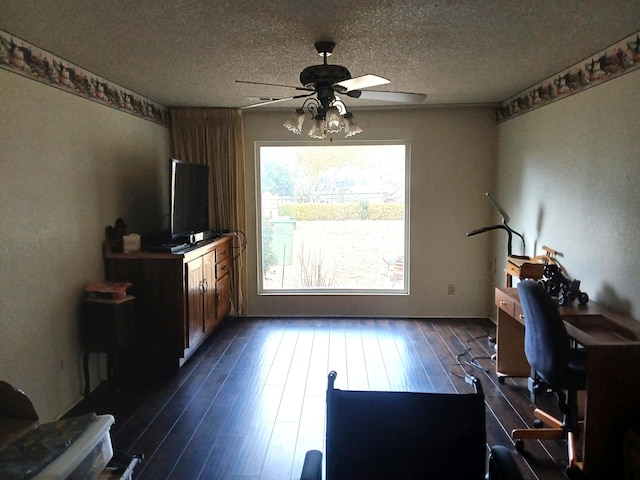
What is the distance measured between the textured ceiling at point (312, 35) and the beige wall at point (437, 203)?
124 cm

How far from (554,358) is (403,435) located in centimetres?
122

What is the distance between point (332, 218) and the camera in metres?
5.29

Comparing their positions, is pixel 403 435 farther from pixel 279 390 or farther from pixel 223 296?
pixel 223 296

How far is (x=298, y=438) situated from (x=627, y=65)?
3.09 metres

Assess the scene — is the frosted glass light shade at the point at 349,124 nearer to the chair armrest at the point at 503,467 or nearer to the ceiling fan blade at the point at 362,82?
the ceiling fan blade at the point at 362,82

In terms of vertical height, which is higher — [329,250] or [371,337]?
[329,250]

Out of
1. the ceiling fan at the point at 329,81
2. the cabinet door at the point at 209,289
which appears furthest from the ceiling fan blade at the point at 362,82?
the cabinet door at the point at 209,289

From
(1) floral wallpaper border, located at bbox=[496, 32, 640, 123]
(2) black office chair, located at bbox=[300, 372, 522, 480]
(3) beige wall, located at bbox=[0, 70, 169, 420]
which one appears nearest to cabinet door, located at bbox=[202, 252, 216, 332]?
(3) beige wall, located at bbox=[0, 70, 169, 420]

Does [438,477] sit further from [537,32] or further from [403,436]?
[537,32]

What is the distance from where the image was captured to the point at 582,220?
10.5 ft

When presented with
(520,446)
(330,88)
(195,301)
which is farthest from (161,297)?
(520,446)

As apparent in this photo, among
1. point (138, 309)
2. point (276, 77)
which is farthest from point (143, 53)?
point (138, 309)

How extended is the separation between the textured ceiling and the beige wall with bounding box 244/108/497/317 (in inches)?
48.7

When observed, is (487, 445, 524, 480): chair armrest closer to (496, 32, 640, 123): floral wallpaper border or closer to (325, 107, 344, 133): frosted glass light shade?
(325, 107, 344, 133): frosted glass light shade
